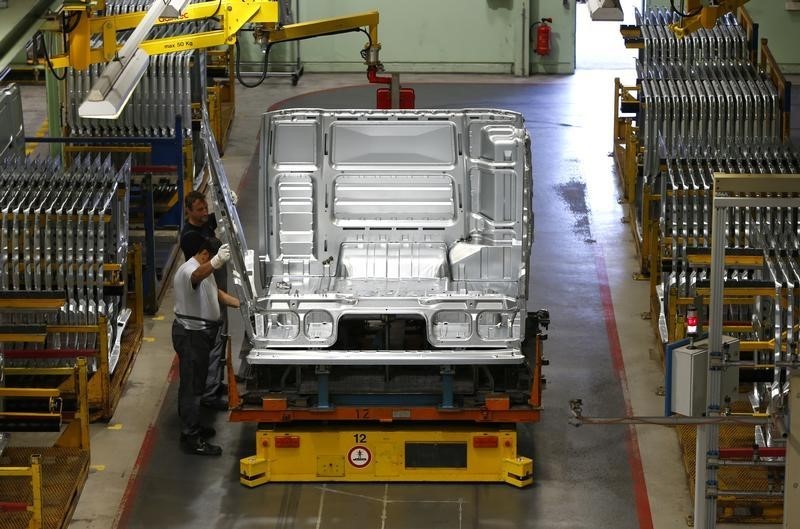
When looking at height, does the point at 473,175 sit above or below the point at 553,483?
above

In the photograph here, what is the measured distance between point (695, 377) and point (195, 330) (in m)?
4.29

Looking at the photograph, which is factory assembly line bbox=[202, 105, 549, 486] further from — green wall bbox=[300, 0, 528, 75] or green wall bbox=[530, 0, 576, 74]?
green wall bbox=[530, 0, 576, 74]

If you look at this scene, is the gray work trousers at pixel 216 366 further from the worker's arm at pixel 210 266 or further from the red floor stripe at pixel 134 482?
the worker's arm at pixel 210 266

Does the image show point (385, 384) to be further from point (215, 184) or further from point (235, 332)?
point (235, 332)

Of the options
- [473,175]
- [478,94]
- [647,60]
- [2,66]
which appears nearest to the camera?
[2,66]

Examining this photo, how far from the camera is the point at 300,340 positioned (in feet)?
34.6

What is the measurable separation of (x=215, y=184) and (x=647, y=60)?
27.5ft

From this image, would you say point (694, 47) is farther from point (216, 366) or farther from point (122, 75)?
point (122, 75)

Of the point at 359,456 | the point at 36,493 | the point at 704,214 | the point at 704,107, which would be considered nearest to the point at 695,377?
the point at 359,456

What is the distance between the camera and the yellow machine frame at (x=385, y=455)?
10.8m

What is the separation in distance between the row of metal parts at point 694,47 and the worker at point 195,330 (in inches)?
312

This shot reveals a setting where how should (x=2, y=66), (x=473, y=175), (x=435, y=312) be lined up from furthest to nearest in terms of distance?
(x=473, y=175)
(x=435, y=312)
(x=2, y=66)

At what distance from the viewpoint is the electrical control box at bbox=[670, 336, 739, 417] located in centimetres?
822

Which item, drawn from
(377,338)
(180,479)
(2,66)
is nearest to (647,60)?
(377,338)
